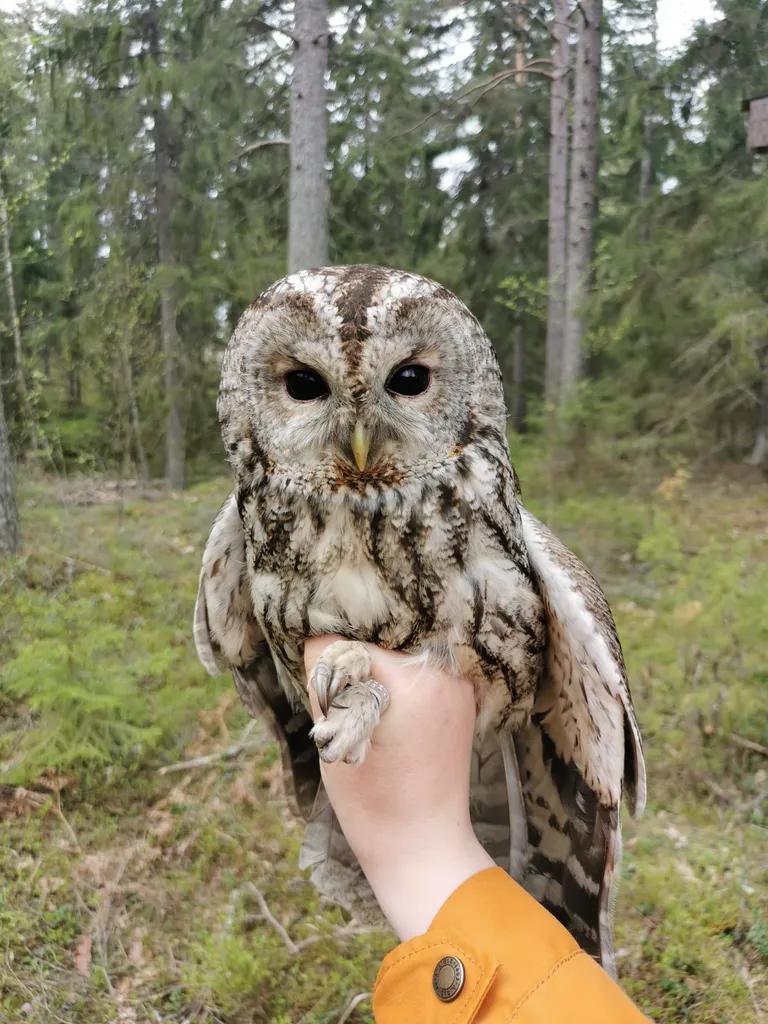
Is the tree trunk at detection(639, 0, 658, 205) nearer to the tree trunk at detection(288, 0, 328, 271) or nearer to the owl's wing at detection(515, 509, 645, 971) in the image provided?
the tree trunk at detection(288, 0, 328, 271)

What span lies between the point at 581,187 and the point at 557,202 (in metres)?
1.14

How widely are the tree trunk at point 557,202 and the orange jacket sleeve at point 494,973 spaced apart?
6493 mm

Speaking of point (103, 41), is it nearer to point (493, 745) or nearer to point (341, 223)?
point (341, 223)

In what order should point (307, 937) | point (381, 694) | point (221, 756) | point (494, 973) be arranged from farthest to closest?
point (221, 756) → point (307, 937) → point (381, 694) → point (494, 973)

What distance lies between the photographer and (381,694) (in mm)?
1318

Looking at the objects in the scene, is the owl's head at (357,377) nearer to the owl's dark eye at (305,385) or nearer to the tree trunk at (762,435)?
the owl's dark eye at (305,385)

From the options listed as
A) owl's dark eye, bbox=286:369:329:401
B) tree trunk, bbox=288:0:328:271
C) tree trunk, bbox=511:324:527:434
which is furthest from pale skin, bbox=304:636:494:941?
tree trunk, bbox=511:324:527:434

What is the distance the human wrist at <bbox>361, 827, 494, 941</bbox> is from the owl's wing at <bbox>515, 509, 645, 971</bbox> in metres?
0.46

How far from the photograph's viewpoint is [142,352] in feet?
23.5

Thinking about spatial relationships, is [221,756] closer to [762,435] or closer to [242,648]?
[242,648]

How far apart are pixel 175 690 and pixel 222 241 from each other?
536cm

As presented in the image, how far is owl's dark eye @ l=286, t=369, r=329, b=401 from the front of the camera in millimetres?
1359

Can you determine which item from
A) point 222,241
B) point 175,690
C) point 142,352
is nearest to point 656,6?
point 222,241

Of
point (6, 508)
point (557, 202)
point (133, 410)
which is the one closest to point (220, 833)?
point (6, 508)
